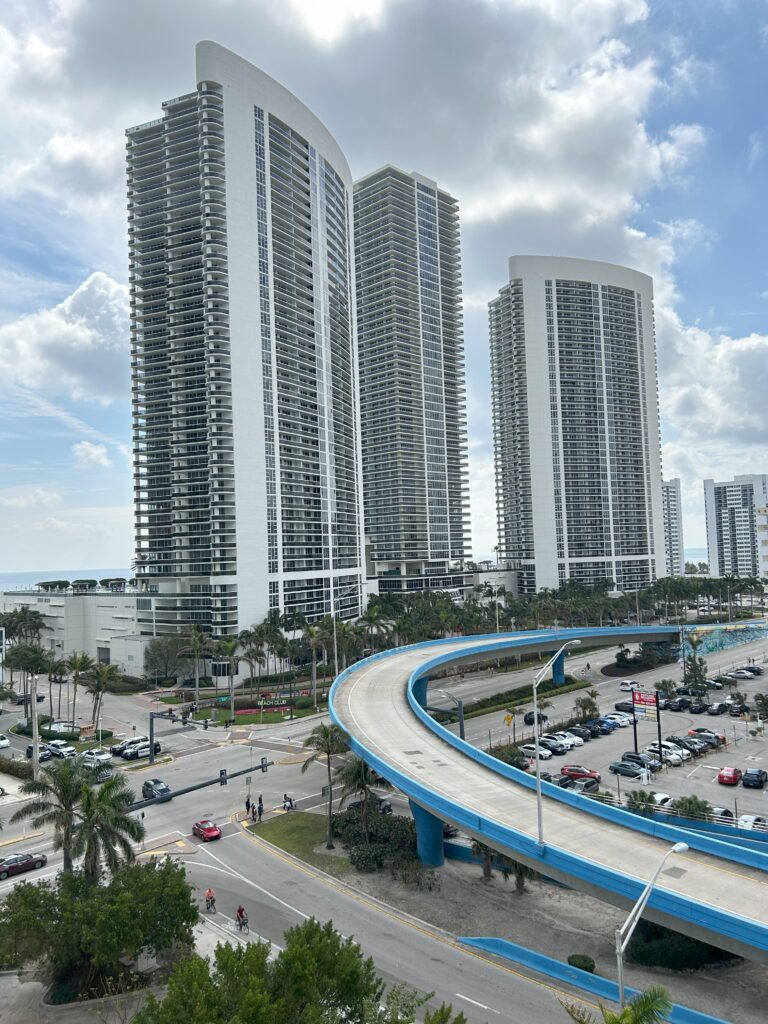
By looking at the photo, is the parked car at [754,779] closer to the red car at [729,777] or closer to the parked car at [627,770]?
the red car at [729,777]

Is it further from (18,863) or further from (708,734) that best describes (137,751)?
(708,734)

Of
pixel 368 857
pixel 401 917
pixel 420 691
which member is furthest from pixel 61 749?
pixel 401 917

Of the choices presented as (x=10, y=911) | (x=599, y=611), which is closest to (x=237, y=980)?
(x=10, y=911)

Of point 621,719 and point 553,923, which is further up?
point 553,923

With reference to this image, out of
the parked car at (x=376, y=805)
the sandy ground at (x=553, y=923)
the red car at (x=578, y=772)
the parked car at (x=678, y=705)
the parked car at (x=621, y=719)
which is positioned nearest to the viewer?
the sandy ground at (x=553, y=923)

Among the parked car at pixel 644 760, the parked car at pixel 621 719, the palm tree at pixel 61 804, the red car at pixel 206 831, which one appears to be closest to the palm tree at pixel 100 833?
the palm tree at pixel 61 804

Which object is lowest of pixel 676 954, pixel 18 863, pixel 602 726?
pixel 602 726
